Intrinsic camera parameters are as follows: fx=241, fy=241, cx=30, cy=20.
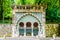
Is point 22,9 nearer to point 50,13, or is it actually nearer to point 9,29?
point 9,29

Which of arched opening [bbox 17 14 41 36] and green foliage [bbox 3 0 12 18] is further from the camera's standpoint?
green foliage [bbox 3 0 12 18]

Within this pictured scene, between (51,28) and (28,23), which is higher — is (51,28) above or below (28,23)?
below

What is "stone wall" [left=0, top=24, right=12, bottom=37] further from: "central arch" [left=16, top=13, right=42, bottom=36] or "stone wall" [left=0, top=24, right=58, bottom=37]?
"central arch" [left=16, top=13, right=42, bottom=36]

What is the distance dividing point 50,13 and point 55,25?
4582 mm

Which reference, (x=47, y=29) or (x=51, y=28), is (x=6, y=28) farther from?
(x=51, y=28)

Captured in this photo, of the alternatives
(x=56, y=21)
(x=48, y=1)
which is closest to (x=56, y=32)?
(x=56, y=21)

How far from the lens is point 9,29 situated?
92.6 ft

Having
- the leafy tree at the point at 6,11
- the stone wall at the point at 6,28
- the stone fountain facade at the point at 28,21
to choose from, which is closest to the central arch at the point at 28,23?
the stone fountain facade at the point at 28,21

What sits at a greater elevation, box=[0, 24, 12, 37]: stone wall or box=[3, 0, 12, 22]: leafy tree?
box=[3, 0, 12, 22]: leafy tree

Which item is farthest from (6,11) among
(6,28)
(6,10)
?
(6,28)

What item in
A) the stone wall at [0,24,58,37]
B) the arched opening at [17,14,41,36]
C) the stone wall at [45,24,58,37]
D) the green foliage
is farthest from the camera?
the green foliage

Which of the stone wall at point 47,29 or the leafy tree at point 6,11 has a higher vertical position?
the leafy tree at point 6,11

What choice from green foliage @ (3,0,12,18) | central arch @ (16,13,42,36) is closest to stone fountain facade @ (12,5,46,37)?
central arch @ (16,13,42,36)

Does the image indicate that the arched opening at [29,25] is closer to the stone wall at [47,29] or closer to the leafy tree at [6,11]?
the stone wall at [47,29]
